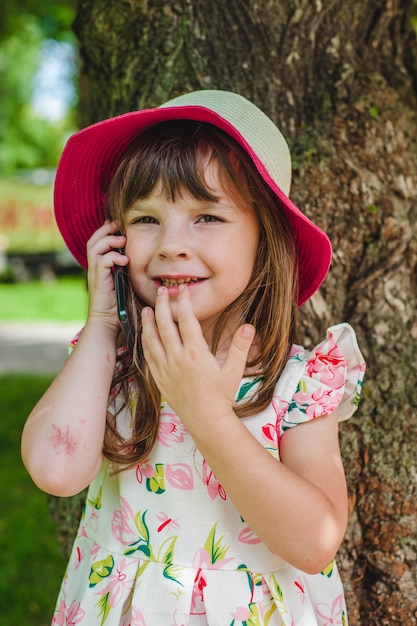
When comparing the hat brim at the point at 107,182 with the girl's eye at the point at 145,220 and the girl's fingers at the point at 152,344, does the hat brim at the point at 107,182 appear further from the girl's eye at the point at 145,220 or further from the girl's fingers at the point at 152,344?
the girl's fingers at the point at 152,344

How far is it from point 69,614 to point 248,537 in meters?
0.57

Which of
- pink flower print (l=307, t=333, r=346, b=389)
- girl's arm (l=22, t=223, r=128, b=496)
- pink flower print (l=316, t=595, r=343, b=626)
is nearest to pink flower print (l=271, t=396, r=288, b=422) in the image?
pink flower print (l=307, t=333, r=346, b=389)

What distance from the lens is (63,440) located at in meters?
1.87

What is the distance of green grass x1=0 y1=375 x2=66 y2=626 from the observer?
148 inches

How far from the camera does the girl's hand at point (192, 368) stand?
1.70 m

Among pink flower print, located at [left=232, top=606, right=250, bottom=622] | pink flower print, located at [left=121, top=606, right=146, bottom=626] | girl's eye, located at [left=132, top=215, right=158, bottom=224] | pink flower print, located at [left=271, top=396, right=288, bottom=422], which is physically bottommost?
pink flower print, located at [left=121, top=606, right=146, bottom=626]

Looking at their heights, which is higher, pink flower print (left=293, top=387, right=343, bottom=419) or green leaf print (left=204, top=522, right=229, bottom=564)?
pink flower print (left=293, top=387, right=343, bottom=419)

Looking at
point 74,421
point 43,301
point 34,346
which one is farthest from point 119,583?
point 43,301

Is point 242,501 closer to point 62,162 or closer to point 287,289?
point 287,289

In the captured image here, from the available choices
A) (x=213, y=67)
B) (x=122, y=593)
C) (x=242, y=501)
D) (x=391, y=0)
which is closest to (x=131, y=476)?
(x=122, y=593)

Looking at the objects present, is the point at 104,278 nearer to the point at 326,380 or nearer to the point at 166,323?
the point at 166,323

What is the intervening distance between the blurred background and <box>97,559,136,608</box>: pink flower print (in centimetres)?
184

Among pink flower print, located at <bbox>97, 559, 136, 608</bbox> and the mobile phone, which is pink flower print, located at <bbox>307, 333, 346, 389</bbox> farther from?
pink flower print, located at <bbox>97, 559, 136, 608</bbox>

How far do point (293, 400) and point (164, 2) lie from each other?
148 centimetres
